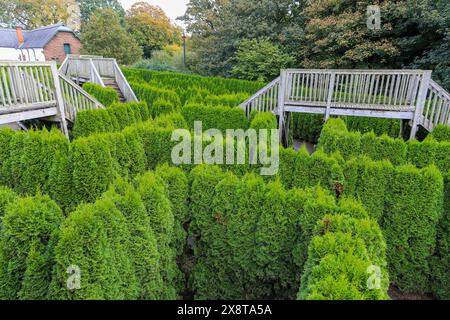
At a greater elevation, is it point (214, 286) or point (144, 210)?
point (144, 210)

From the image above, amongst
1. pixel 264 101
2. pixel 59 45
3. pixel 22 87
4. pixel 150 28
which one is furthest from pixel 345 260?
pixel 150 28

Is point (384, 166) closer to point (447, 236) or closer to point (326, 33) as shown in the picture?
point (447, 236)

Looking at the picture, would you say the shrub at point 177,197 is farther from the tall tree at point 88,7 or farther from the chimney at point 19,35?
the tall tree at point 88,7

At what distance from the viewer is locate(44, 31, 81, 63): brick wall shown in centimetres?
2894

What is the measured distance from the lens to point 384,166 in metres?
3.71

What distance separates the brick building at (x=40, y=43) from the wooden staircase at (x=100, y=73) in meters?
18.9

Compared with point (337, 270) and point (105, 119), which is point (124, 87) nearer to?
point (105, 119)

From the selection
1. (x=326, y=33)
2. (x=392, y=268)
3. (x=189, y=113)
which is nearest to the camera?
(x=392, y=268)

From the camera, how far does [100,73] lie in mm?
12383

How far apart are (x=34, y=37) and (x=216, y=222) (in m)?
36.8

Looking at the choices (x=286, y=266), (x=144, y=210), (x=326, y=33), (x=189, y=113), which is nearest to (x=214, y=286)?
(x=286, y=266)

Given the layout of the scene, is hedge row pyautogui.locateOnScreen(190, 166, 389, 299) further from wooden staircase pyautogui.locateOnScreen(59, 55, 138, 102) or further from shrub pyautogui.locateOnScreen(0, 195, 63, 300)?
wooden staircase pyautogui.locateOnScreen(59, 55, 138, 102)

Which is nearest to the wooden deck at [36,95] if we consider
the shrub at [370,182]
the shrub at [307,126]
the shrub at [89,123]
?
the shrub at [89,123]
